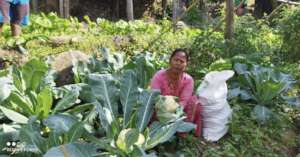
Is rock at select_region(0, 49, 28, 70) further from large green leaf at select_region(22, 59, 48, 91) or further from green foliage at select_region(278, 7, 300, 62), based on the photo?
green foliage at select_region(278, 7, 300, 62)

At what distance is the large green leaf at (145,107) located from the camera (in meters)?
4.14

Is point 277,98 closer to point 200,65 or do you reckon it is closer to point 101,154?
point 200,65

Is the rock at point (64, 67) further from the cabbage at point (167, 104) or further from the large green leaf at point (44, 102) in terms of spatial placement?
the cabbage at point (167, 104)

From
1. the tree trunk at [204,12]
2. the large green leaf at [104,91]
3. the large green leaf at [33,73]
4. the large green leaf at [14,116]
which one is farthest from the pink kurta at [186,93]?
the tree trunk at [204,12]

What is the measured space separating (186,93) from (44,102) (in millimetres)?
1355

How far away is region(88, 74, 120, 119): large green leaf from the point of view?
4.21 meters

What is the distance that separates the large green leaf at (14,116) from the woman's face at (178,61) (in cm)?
146

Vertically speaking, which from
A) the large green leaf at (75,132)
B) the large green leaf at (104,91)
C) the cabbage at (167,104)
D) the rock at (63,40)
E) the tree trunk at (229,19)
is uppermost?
the tree trunk at (229,19)

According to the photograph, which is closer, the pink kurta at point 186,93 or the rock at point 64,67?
the pink kurta at point 186,93

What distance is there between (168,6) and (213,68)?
9510 millimetres

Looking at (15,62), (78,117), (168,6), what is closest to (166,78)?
(78,117)

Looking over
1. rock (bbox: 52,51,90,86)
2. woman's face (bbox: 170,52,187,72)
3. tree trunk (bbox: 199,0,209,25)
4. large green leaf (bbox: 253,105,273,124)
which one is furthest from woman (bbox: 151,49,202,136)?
tree trunk (bbox: 199,0,209,25)

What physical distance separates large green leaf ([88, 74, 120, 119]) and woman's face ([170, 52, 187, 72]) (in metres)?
0.65

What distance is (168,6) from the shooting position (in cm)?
1508
